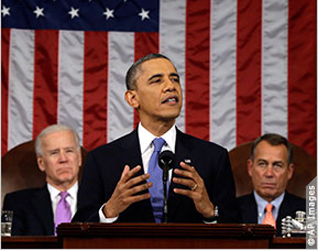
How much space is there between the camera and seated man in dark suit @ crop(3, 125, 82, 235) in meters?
4.99

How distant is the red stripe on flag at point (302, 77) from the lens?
5840mm

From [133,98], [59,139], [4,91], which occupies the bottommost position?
[133,98]

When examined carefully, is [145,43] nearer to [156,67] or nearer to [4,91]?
[4,91]

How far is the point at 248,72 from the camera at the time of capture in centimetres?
585

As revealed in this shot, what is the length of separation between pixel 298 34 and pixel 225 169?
2.48m

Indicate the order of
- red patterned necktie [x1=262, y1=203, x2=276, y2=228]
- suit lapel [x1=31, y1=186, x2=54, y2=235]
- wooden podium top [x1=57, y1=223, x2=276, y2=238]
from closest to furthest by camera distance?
wooden podium top [x1=57, y1=223, x2=276, y2=238] < red patterned necktie [x1=262, y1=203, x2=276, y2=228] < suit lapel [x1=31, y1=186, x2=54, y2=235]

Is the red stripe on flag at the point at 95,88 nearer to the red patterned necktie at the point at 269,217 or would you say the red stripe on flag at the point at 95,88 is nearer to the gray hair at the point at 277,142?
the gray hair at the point at 277,142

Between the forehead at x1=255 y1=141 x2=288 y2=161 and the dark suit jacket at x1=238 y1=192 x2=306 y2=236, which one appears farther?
the forehead at x1=255 y1=141 x2=288 y2=161

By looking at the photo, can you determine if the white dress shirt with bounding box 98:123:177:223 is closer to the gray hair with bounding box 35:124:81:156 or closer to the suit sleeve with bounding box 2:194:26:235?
the suit sleeve with bounding box 2:194:26:235

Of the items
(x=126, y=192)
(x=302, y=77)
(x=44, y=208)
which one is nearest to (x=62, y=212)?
(x=44, y=208)

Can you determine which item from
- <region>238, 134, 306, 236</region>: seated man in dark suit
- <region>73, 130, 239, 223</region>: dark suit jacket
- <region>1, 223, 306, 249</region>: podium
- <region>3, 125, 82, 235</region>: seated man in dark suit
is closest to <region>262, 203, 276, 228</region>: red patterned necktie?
<region>238, 134, 306, 236</region>: seated man in dark suit

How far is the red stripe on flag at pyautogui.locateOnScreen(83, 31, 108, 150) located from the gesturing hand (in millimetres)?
2466

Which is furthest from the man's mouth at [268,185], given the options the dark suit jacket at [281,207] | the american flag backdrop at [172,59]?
the american flag backdrop at [172,59]

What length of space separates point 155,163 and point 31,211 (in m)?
1.66
